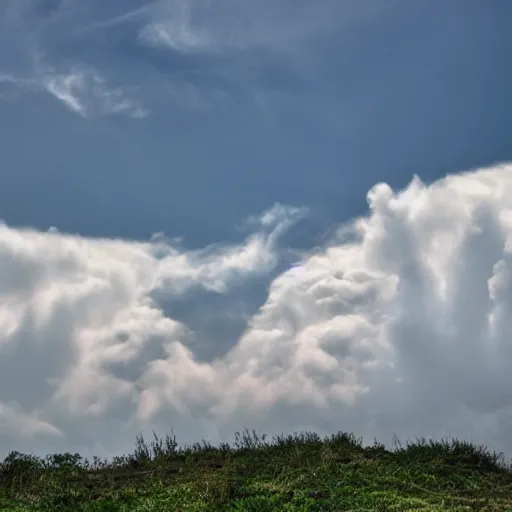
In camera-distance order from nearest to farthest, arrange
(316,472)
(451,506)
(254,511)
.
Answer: (254,511) < (451,506) < (316,472)

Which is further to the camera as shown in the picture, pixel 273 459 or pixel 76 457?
pixel 76 457

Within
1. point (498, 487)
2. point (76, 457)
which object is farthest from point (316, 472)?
point (76, 457)

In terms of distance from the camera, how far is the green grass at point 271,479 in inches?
677

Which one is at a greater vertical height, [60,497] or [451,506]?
[60,497]

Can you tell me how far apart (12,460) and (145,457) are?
3.85 metres

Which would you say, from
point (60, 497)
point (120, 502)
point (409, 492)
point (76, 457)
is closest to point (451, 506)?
point (409, 492)

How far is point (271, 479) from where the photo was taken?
19453 mm

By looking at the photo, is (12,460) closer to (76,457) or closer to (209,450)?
(76,457)

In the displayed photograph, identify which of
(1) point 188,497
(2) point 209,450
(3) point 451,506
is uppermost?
(2) point 209,450

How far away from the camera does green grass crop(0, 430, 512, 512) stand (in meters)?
17.2

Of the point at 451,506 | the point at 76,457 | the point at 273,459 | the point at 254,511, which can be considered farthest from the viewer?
the point at 76,457

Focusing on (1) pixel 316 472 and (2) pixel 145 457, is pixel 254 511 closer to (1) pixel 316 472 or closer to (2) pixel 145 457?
(1) pixel 316 472

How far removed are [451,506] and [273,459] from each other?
562cm

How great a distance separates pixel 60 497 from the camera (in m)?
18.5
